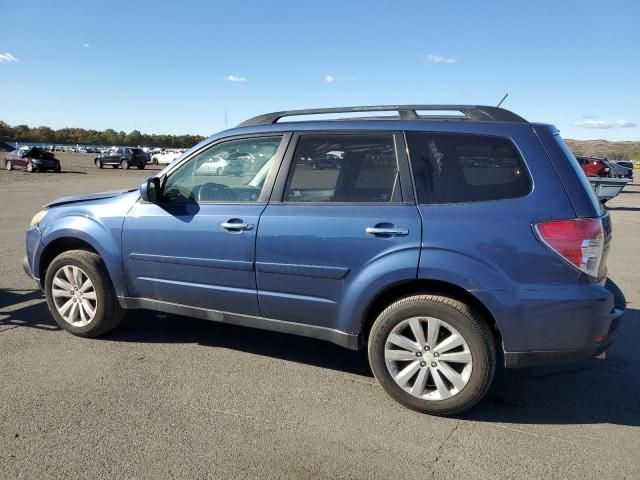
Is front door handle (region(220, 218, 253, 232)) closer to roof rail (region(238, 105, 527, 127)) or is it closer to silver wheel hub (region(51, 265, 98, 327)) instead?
roof rail (region(238, 105, 527, 127))

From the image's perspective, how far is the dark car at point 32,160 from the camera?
33.0m

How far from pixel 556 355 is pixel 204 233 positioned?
2510 millimetres

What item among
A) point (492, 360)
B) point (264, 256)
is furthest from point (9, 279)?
point (492, 360)

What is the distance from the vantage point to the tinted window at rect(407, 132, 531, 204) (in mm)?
3238

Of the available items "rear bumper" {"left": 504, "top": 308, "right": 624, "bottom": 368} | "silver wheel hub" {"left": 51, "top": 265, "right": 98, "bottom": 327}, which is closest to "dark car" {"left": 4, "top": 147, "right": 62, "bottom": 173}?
"silver wheel hub" {"left": 51, "top": 265, "right": 98, "bottom": 327}

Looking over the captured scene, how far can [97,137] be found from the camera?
14850 centimetres

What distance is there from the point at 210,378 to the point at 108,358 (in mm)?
929

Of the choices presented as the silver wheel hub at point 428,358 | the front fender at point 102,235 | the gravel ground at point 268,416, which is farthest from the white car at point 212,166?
the silver wheel hub at point 428,358

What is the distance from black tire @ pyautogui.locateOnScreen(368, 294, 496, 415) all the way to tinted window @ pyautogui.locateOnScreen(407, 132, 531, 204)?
66cm

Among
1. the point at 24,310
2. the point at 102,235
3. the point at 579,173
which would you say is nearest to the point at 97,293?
the point at 102,235

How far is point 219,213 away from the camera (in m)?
3.90

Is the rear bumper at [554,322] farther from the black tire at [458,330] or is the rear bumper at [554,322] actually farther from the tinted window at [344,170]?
the tinted window at [344,170]

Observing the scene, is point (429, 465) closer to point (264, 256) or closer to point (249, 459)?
point (249, 459)

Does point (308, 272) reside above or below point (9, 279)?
above
